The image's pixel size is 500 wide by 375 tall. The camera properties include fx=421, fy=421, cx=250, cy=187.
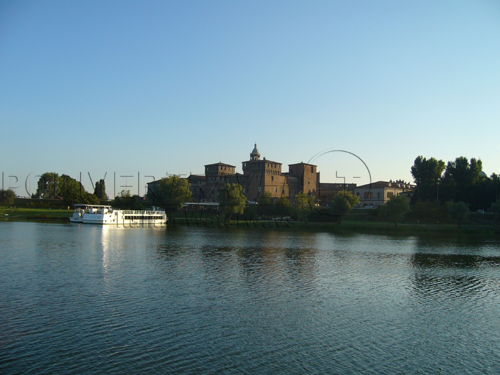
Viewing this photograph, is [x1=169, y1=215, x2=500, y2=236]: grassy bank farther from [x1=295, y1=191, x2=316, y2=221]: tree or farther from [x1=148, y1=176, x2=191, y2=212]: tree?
[x1=148, y1=176, x2=191, y2=212]: tree

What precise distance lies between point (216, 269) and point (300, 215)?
166ft

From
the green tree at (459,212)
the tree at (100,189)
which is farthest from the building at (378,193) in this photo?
the tree at (100,189)

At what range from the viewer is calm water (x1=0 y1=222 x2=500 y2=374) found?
1236 cm

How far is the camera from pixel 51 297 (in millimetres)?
18109

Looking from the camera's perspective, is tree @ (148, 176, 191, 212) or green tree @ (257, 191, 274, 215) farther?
green tree @ (257, 191, 274, 215)

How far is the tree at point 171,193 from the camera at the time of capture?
275 ft

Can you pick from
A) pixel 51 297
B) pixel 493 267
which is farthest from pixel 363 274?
pixel 51 297

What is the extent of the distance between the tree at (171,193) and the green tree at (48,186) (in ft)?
126

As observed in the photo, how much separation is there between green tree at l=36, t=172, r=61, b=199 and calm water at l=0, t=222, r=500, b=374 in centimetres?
8522

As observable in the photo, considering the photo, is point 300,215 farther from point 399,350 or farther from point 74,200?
point 399,350

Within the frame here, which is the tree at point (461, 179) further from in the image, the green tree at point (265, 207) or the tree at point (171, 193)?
the tree at point (171, 193)

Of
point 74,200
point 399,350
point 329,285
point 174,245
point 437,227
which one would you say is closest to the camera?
point 399,350

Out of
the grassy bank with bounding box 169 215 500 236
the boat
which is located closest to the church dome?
the grassy bank with bounding box 169 215 500 236

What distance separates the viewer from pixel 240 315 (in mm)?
16797
